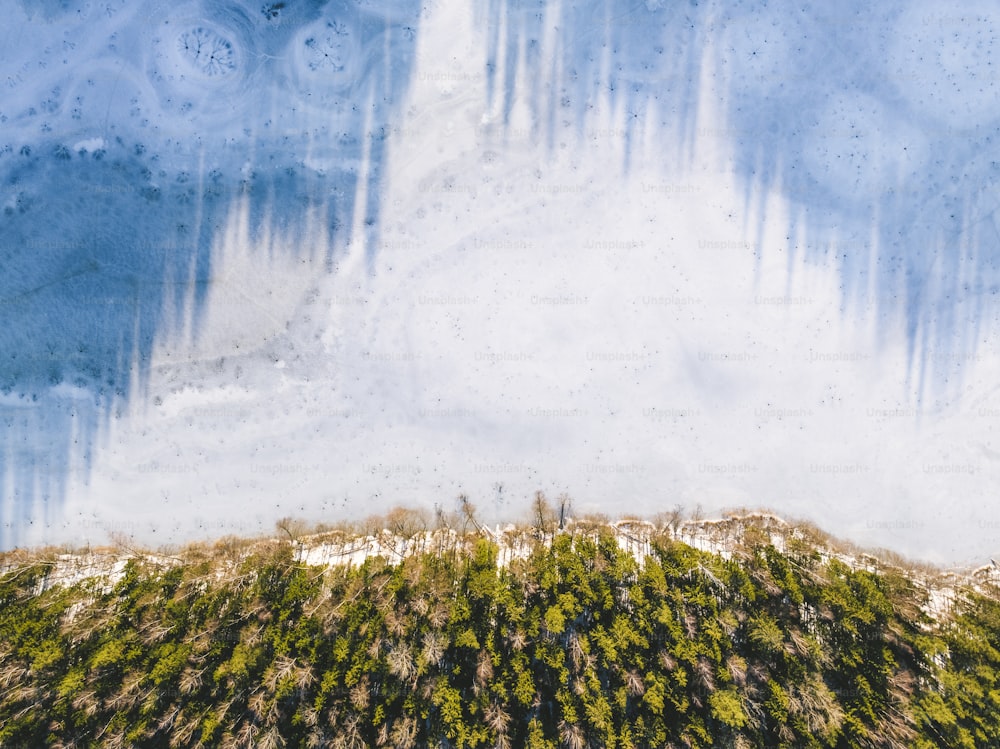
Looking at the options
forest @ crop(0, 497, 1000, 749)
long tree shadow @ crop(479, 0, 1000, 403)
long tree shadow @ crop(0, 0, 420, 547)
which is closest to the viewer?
forest @ crop(0, 497, 1000, 749)

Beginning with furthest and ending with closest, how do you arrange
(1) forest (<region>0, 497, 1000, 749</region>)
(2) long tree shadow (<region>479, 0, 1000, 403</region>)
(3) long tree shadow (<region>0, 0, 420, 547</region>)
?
(2) long tree shadow (<region>479, 0, 1000, 403</region>) → (3) long tree shadow (<region>0, 0, 420, 547</region>) → (1) forest (<region>0, 497, 1000, 749</region>)

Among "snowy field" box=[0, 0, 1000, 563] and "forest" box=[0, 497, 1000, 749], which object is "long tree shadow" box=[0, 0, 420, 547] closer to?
"snowy field" box=[0, 0, 1000, 563]

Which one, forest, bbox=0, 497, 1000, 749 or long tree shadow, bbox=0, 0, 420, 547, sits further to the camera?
long tree shadow, bbox=0, 0, 420, 547

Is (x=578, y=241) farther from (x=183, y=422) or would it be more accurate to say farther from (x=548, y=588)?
(x=183, y=422)

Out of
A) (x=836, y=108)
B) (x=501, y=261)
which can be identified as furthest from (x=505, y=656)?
(x=836, y=108)

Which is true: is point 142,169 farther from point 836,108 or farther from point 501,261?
point 836,108

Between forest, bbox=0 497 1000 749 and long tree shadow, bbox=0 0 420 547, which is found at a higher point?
long tree shadow, bbox=0 0 420 547

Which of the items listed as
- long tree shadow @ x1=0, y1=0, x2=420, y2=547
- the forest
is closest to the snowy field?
long tree shadow @ x1=0, y1=0, x2=420, y2=547
